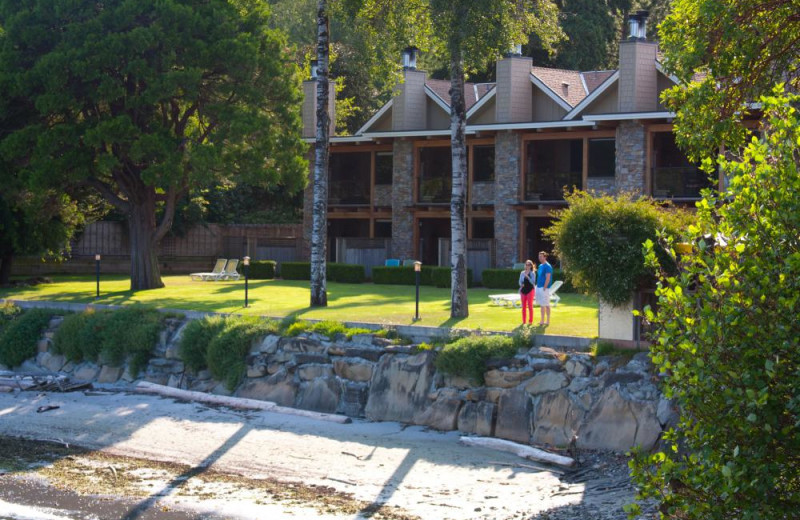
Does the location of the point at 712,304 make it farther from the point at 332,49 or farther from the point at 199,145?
the point at 332,49

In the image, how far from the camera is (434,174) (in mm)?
38906

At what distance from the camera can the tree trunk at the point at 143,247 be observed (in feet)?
101

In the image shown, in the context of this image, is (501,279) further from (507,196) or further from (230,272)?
(230,272)

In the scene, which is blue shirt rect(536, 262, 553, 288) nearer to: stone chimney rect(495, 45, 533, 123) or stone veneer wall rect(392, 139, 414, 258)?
stone chimney rect(495, 45, 533, 123)

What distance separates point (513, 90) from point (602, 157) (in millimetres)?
3926

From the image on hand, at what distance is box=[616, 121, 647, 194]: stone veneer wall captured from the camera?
31.7 meters

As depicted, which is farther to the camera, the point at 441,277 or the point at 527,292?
the point at 441,277

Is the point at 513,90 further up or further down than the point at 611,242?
further up

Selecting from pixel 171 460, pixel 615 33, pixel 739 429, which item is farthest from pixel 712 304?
pixel 615 33

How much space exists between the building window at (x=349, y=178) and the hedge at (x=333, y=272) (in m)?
5.84

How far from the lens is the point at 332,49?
47406 millimetres

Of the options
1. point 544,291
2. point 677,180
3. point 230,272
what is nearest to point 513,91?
point 677,180

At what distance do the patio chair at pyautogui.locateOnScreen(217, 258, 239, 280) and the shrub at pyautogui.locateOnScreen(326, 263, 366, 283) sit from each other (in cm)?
338

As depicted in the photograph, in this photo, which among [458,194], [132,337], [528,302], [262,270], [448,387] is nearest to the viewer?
[448,387]
